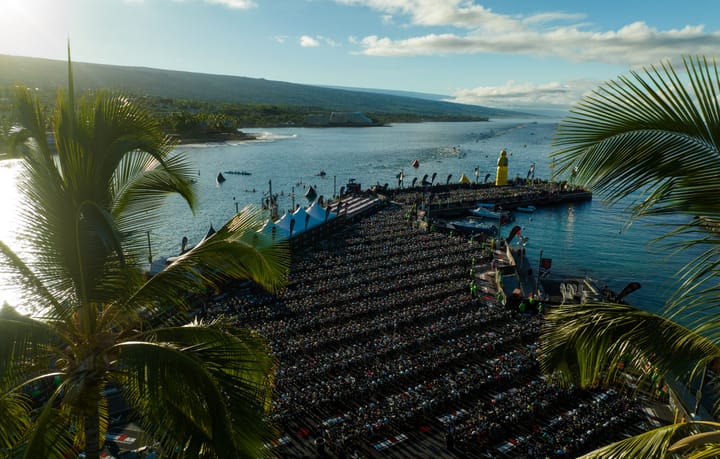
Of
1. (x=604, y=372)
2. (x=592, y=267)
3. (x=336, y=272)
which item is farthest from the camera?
(x=592, y=267)

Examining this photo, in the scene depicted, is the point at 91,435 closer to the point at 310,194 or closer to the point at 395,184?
the point at 310,194

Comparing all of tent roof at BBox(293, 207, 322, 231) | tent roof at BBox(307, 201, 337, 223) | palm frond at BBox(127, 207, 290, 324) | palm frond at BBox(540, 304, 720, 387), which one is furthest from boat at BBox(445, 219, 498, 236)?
palm frond at BBox(540, 304, 720, 387)

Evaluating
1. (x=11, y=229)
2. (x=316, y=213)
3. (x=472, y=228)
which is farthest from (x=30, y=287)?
(x=472, y=228)

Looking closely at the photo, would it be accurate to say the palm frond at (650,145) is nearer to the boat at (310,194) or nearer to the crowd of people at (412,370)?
the crowd of people at (412,370)

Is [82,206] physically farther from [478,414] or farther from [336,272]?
[336,272]

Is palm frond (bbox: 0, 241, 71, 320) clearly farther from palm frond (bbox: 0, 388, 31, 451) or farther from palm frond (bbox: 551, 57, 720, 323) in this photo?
palm frond (bbox: 551, 57, 720, 323)

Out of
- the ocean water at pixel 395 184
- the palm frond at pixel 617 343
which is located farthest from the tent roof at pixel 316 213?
the palm frond at pixel 617 343

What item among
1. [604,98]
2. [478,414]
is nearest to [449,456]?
[478,414]
